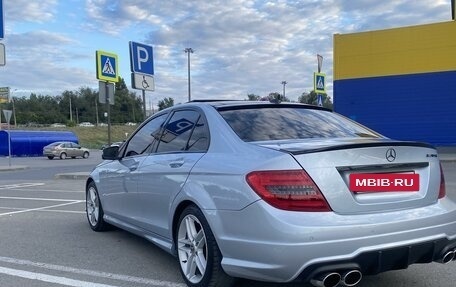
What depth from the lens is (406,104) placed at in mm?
24016

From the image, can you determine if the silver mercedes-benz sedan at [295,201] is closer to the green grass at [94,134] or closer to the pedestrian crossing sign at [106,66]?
the pedestrian crossing sign at [106,66]

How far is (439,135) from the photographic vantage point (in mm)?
23172

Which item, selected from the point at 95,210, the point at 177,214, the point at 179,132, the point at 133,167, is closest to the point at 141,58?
the point at 95,210

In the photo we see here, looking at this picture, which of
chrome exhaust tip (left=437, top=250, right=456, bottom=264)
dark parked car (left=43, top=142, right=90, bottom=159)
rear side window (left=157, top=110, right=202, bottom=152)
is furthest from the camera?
dark parked car (left=43, top=142, right=90, bottom=159)

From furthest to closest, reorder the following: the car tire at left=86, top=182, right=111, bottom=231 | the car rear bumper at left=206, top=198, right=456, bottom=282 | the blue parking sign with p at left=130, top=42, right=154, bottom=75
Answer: the blue parking sign with p at left=130, top=42, right=154, bottom=75 → the car tire at left=86, top=182, right=111, bottom=231 → the car rear bumper at left=206, top=198, right=456, bottom=282

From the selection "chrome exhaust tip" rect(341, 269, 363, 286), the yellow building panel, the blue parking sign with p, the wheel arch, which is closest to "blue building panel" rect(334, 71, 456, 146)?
the yellow building panel

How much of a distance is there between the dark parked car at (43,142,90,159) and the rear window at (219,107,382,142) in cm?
3601

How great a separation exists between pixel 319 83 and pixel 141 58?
10.9 meters

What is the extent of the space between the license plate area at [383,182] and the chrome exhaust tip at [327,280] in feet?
1.97

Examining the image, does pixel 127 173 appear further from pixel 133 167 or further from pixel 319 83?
pixel 319 83

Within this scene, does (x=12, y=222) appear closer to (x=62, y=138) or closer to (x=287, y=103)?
(x=287, y=103)

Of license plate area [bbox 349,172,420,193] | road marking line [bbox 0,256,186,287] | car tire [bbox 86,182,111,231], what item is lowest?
road marking line [bbox 0,256,186,287]

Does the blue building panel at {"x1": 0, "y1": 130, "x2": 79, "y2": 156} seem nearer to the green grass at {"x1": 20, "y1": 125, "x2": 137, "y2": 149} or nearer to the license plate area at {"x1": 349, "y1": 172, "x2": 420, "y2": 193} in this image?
the green grass at {"x1": 20, "y1": 125, "x2": 137, "y2": 149}

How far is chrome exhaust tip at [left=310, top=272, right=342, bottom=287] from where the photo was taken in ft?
10.7
